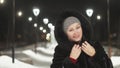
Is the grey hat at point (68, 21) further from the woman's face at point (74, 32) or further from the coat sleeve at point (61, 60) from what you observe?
the coat sleeve at point (61, 60)

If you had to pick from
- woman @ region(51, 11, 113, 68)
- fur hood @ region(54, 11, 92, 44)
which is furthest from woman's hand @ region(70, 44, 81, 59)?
fur hood @ region(54, 11, 92, 44)

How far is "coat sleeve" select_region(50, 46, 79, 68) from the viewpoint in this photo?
11.5ft

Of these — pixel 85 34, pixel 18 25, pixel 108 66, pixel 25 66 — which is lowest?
pixel 108 66

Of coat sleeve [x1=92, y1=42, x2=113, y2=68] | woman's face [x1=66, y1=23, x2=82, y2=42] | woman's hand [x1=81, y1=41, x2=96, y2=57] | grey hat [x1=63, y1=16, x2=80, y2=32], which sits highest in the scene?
grey hat [x1=63, y1=16, x2=80, y2=32]

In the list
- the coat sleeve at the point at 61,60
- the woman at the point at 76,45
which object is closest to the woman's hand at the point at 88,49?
the woman at the point at 76,45

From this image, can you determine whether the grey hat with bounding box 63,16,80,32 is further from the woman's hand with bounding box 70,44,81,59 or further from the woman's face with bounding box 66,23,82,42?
the woman's hand with bounding box 70,44,81,59

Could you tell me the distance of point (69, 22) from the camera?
3662 millimetres

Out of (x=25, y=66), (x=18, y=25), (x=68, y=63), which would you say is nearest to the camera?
(x=68, y=63)

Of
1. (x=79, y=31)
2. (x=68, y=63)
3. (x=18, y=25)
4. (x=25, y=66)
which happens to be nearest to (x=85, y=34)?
(x=79, y=31)

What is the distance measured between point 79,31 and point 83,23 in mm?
97

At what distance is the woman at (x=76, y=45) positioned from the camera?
356cm

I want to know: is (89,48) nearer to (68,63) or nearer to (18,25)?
(68,63)

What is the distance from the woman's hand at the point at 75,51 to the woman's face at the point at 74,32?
68 mm

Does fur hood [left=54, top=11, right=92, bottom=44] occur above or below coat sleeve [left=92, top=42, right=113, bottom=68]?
above
